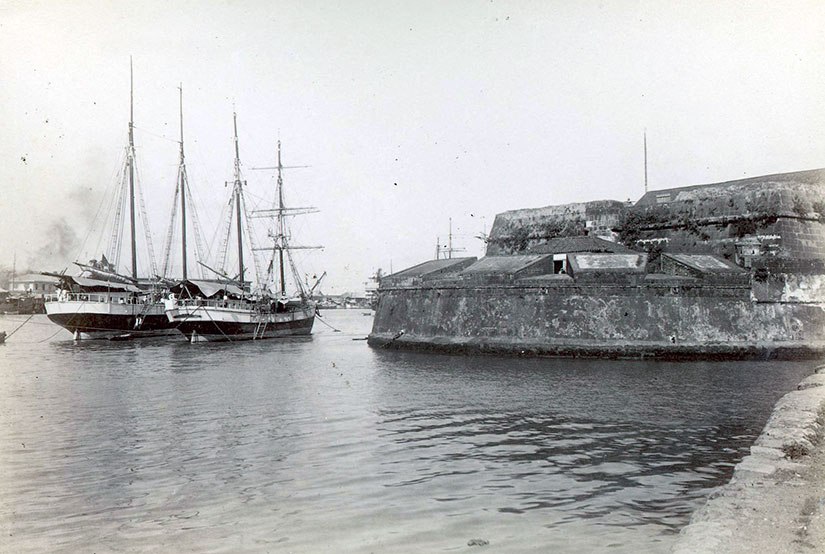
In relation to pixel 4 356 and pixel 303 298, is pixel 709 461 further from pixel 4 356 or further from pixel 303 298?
pixel 303 298

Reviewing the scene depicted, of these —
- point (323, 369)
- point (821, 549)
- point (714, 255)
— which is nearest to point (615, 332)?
point (714, 255)

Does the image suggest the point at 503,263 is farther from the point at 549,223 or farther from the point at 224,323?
the point at 224,323

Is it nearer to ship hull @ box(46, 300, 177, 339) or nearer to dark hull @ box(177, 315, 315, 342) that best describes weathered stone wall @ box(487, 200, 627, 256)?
dark hull @ box(177, 315, 315, 342)

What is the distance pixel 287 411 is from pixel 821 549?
9557mm

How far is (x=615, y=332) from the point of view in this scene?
20.1 metres

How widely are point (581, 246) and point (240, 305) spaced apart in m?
21.9

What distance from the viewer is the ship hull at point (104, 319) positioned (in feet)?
120

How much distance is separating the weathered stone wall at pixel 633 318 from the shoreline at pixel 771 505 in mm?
12912

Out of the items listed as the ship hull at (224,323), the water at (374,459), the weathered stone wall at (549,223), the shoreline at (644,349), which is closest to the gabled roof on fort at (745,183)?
the weathered stone wall at (549,223)

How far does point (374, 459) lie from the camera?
27.0 feet

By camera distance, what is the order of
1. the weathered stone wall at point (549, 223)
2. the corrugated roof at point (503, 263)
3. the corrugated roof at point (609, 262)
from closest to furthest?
the corrugated roof at point (609, 262), the corrugated roof at point (503, 263), the weathered stone wall at point (549, 223)

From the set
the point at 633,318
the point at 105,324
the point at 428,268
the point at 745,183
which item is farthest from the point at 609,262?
the point at 105,324

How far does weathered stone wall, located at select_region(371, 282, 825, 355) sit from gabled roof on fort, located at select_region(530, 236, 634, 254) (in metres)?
2.73

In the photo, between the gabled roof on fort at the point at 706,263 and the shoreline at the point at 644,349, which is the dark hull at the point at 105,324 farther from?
the gabled roof on fort at the point at 706,263
